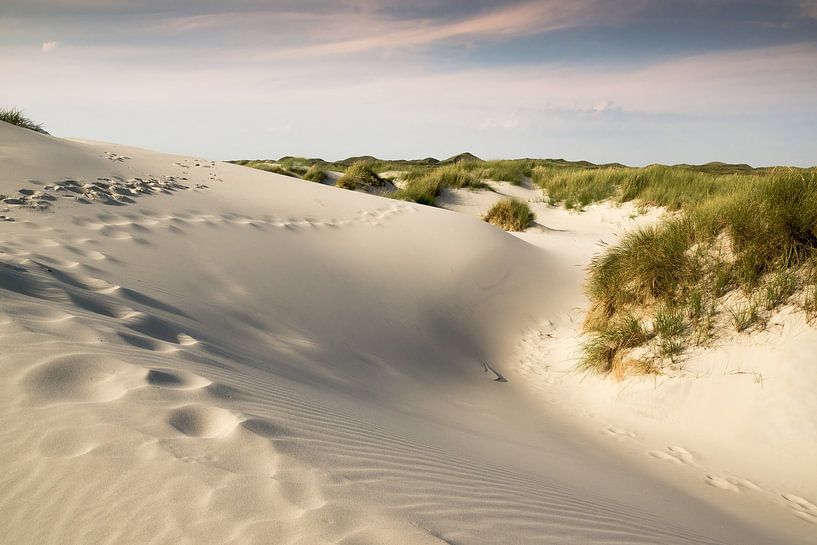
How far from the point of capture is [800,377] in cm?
375

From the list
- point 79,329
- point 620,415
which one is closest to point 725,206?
point 620,415

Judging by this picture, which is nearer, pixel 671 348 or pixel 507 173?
pixel 671 348

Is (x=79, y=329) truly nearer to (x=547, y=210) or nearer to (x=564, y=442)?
(x=564, y=442)

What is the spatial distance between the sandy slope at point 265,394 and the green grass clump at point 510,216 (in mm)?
4899

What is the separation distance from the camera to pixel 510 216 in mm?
11734

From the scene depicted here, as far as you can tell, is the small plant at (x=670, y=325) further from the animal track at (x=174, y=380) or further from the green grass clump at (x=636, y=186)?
the green grass clump at (x=636, y=186)

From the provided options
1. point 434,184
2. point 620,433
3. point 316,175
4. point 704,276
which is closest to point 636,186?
point 434,184

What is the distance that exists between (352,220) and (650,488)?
17.7ft

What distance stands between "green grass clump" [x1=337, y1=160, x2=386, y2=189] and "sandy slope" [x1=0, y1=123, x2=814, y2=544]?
8208 millimetres

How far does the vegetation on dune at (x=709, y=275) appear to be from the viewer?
4352 millimetres

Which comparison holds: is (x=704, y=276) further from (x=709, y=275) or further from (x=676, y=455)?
(x=676, y=455)

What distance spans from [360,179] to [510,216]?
551 cm

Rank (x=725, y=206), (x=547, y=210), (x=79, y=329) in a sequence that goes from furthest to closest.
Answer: (x=547, y=210), (x=725, y=206), (x=79, y=329)

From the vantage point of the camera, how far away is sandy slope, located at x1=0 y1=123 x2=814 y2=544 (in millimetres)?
1393
